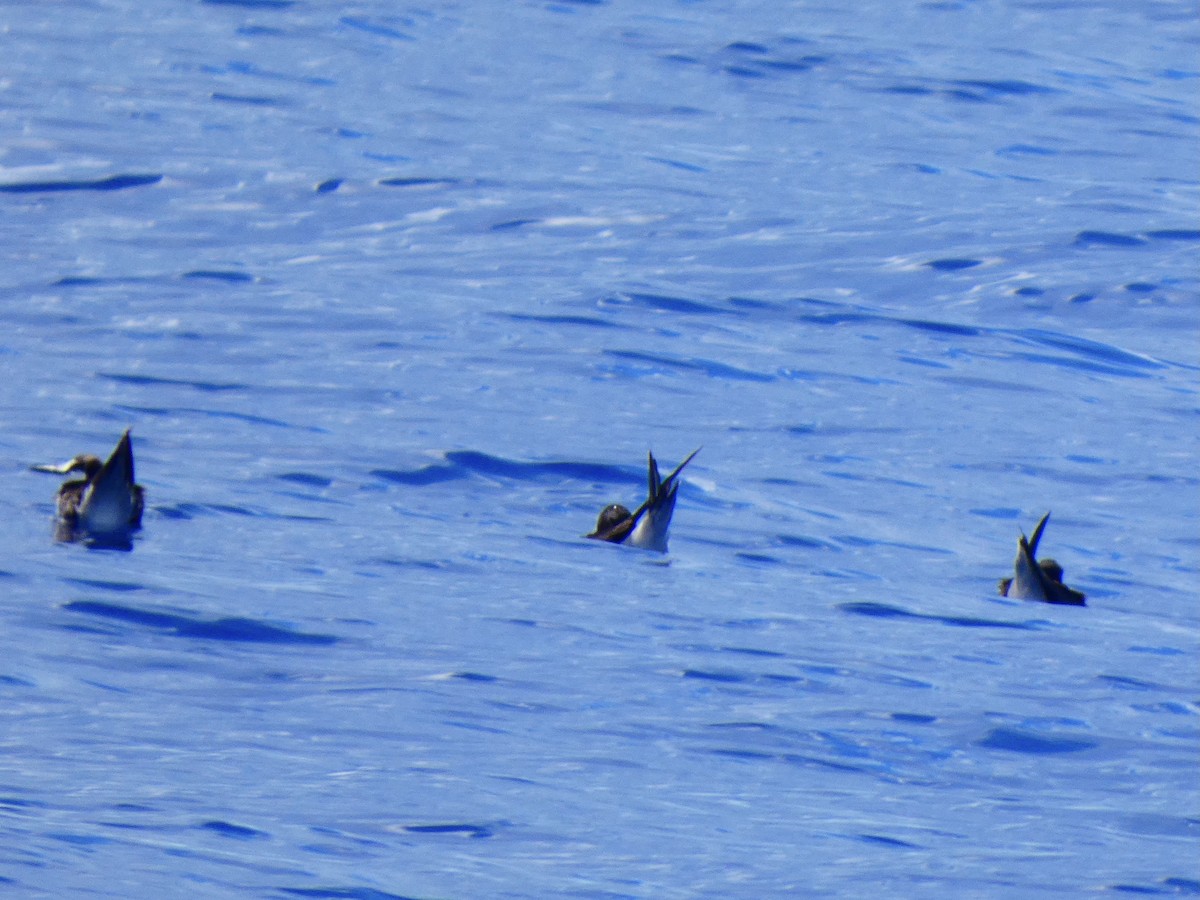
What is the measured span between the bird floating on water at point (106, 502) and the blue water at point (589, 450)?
0.83 ft

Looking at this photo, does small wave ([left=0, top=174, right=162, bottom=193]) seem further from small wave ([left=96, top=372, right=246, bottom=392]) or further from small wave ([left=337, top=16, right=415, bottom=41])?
small wave ([left=337, top=16, right=415, bottom=41])

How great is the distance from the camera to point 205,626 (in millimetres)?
9117

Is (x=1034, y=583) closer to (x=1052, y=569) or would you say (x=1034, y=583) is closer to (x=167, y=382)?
(x=1052, y=569)

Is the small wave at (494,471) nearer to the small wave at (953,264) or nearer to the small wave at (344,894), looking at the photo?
the small wave at (953,264)

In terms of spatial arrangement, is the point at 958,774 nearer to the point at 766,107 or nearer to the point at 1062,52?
the point at 766,107

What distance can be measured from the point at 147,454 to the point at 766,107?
1305 centimetres

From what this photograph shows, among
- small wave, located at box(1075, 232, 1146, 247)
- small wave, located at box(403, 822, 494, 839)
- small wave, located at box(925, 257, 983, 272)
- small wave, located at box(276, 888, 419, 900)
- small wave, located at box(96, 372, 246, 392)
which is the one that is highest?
small wave, located at box(1075, 232, 1146, 247)

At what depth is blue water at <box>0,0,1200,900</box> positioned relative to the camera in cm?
705

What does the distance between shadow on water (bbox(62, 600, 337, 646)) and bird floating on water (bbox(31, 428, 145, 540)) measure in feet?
3.87

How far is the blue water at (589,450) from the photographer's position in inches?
278

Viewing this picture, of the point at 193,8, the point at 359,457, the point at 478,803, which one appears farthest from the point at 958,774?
the point at 193,8

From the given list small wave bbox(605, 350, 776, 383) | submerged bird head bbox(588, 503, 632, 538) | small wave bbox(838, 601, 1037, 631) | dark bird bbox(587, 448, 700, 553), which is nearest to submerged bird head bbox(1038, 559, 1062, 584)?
small wave bbox(838, 601, 1037, 631)

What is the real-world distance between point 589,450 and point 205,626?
15.8 feet

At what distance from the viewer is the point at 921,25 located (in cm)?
2997
